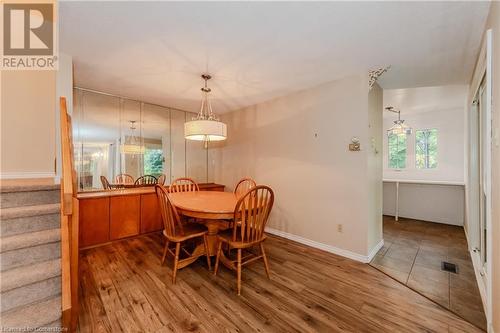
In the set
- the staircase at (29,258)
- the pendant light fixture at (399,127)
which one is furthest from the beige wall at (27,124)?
the pendant light fixture at (399,127)

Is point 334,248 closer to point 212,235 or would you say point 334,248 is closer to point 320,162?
point 320,162

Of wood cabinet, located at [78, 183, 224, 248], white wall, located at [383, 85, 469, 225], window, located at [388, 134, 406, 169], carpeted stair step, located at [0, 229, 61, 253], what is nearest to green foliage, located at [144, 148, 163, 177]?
wood cabinet, located at [78, 183, 224, 248]

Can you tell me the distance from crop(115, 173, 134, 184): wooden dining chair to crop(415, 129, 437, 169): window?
5.91 m

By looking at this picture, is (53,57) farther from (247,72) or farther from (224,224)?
(224,224)

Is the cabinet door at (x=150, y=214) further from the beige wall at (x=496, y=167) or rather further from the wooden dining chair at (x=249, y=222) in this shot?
the beige wall at (x=496, y=167)

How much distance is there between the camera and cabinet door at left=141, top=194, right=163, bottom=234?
337 centimetres

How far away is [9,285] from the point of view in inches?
50.4

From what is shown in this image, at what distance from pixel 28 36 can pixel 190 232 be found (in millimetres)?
2605

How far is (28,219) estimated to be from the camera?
1652mm

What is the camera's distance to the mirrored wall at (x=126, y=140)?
10.4 ft

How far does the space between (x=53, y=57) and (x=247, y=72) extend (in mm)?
2049

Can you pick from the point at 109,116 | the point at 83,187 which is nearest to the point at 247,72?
the point at 109,116

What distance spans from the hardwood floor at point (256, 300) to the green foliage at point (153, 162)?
1.69 meters

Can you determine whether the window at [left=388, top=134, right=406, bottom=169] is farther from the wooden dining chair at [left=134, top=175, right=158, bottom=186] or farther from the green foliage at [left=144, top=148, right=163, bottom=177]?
the wooden dining chair at [left=134, top=175, right=158, bottom=186]
